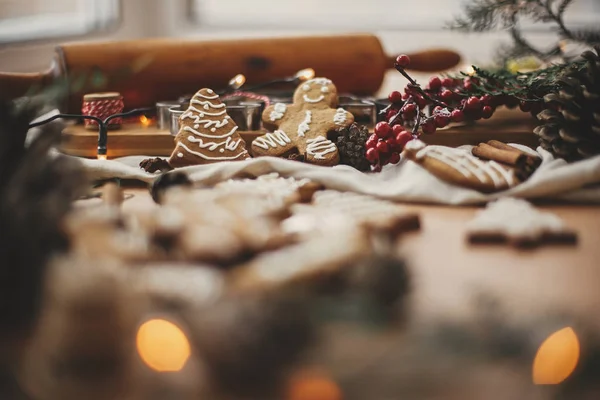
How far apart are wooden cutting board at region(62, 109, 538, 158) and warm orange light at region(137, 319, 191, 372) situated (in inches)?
25.7

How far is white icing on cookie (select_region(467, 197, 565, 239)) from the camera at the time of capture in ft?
2.28

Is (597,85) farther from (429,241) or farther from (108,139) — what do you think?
(108,139)

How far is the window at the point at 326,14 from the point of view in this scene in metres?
2.65

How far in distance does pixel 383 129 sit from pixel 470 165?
0.44 feet

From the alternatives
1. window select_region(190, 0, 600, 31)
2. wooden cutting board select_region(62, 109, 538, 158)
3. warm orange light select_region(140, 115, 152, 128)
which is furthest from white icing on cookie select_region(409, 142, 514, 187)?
window select_region(190, 0, 600, 31)

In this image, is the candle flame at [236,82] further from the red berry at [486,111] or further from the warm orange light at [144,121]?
the red berry at [486,111]

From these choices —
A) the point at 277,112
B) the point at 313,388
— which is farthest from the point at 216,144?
the point at 313,388

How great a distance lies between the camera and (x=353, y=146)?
1.00 m

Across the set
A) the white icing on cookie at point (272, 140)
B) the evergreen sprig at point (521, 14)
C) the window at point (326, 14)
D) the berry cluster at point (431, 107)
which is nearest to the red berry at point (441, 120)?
the berry cluster at point (431, 107)

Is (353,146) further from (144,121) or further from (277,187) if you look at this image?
(144,121)

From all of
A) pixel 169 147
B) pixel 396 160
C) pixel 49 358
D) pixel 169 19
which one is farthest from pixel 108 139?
pixel 169 19

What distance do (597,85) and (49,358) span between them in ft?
2.34

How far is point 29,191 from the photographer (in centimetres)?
54

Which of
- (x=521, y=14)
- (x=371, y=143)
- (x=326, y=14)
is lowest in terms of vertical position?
(x=326, y=14)
